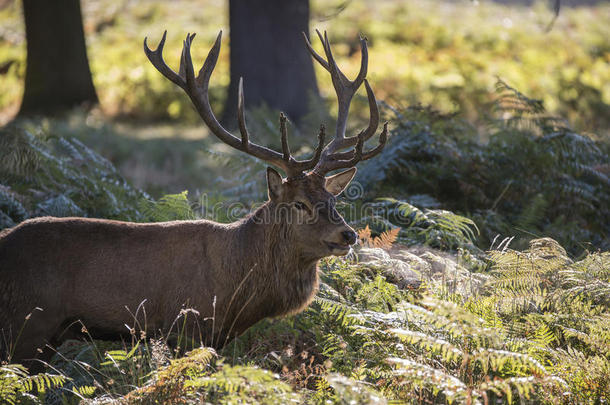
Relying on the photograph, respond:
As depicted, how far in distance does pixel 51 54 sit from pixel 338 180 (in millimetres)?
11921

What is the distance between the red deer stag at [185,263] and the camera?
4461mm

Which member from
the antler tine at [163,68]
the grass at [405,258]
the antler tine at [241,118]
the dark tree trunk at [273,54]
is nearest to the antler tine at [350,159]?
the antler tine at [241,118]

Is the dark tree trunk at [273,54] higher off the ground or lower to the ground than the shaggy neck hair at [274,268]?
higher

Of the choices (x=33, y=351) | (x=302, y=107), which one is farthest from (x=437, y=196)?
(x=302, y=107)

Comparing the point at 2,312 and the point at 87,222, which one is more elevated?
the point at 87,222

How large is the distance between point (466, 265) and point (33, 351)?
11.5ft

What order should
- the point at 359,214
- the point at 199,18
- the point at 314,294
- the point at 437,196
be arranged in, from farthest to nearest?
the point at 199,18, the point at 437,196, the point at 359,214, the point at 314,294

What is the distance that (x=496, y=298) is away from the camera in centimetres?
498

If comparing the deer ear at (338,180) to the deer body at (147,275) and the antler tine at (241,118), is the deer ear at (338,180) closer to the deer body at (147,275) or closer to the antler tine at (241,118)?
the deer body at (147,275)

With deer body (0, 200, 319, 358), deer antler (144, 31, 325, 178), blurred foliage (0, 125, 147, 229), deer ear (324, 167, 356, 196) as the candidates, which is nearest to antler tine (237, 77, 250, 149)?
deer antler (144, 31, 325, 178)

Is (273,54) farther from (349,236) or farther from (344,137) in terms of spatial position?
(349,236)

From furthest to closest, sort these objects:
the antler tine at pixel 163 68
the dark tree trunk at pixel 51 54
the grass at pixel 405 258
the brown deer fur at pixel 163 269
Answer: the dark tree trunk at pixel 51 54 → the antler tine at pixel 163 68 → the brown deer fur at pixel 163 269 → the grass at pixel 405 258

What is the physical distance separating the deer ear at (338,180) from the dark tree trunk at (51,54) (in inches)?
446

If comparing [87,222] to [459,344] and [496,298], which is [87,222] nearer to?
[459,344]
